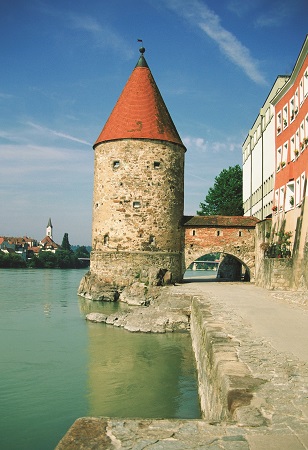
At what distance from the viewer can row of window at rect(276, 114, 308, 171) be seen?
15523 millimetres

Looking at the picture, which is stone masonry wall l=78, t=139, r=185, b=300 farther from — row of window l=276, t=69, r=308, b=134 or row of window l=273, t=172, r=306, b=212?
row of window l=276, t=69, r=308, b=134

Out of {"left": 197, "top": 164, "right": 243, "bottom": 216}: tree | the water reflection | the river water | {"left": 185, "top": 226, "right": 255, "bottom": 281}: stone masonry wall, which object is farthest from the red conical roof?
{"left": 197, "top": 164, "right": 243, "bottom": 216}: tree

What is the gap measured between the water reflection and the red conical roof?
37.8 ft

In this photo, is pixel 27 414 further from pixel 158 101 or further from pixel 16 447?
pixel 158 101

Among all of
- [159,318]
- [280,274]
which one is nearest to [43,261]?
[159,318]

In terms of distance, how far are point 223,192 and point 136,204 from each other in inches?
728

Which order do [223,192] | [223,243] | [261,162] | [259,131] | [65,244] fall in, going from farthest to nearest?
[65,244], [223,192], [259,131], [261,162], [223,243]

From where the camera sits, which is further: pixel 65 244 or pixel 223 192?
pixel 65 244

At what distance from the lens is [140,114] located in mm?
23141

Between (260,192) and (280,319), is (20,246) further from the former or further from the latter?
(280,319)

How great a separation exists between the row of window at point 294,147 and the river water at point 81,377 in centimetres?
777

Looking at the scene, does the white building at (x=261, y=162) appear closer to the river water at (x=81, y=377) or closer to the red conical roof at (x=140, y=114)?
the red conical roof at (x=140, y=114)

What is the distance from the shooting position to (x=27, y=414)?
7051mm

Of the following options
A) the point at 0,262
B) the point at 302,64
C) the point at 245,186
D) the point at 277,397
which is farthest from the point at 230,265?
the point at 0,262
